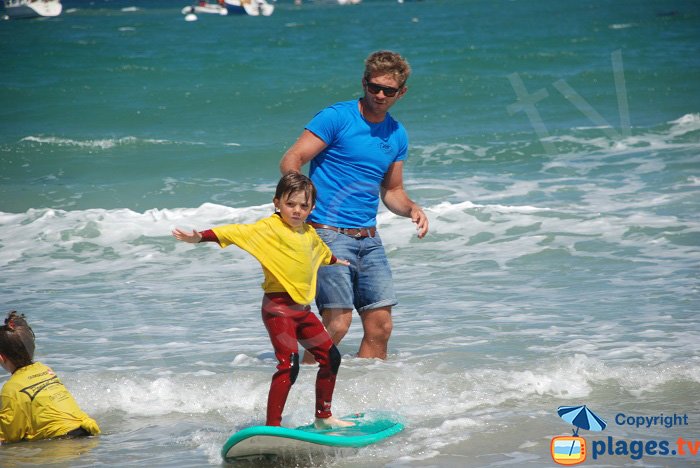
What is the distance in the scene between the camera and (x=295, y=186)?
4.53m

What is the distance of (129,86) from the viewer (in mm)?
25156

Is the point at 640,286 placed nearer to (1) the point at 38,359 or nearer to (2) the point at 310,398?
(2) the point at 310,398

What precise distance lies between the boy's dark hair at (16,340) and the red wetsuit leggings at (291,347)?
1.33 m

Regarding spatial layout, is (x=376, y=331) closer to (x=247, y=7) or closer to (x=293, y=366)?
(x=293, y=366)

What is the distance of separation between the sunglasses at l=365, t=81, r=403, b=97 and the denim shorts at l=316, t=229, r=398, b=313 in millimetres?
824

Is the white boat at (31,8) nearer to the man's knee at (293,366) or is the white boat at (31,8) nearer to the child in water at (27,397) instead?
the child in water at (27,397)

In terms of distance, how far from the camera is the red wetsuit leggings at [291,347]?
4.47 m

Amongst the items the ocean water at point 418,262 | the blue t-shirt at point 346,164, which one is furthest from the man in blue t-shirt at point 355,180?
the ocean water at point 418,262

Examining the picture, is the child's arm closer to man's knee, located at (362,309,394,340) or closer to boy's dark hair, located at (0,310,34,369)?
boy's dark hair, located at (0,310,34,369)

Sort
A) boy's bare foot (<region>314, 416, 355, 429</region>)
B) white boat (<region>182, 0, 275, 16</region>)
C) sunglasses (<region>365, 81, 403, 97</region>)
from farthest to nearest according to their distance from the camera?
white boat (<region>182, 0, 275, 16</region>) → sunglasses (<region>365, 81, 403, 97</region>) → boy's bare foot (<region>314, 416, 355, 429</region>)

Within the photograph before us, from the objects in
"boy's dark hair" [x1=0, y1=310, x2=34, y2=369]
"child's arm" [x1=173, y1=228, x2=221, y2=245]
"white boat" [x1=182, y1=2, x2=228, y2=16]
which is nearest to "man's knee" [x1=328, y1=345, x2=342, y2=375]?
"child's arm" [x1=173, y1=228, x2=221, y2=245]

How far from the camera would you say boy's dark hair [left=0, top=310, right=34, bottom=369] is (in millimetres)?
4922

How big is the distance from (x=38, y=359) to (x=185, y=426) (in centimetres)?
172

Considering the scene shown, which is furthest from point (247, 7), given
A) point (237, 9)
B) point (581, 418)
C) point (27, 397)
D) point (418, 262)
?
point (581, 418)
